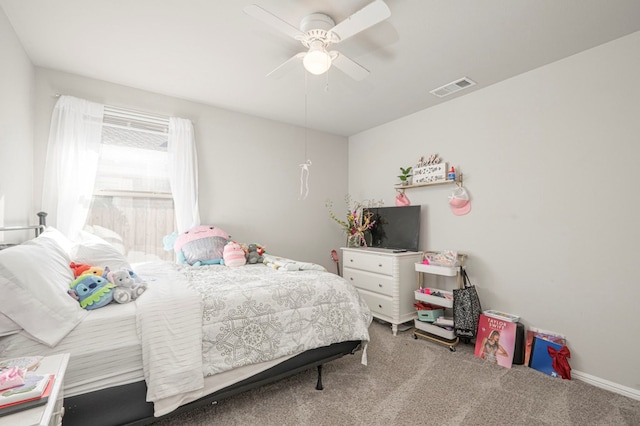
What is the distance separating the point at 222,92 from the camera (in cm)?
307

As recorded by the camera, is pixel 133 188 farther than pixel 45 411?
Yes

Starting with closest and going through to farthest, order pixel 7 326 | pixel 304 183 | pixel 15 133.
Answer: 1. pixel 7 326
2. pixel 15 133
3. pixel 304 183

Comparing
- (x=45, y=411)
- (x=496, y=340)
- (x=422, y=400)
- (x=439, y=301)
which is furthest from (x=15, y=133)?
(x=496, y=340)

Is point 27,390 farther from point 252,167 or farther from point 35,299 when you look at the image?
point 252,167

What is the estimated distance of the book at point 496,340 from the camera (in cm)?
244

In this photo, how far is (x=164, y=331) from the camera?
147 cm

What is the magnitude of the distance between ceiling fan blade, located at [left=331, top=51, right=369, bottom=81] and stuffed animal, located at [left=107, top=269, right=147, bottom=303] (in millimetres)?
1939

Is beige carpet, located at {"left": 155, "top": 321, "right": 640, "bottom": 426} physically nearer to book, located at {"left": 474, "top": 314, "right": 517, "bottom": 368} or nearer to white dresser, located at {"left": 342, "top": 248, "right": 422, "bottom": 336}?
book, located at {"left": 474, "top": 314, "right": 517, "bottom": 368}

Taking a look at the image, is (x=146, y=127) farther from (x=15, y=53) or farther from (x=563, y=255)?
(x=563, y=255)

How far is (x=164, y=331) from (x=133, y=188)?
2.16 m

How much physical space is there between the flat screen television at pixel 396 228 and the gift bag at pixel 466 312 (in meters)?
0.76

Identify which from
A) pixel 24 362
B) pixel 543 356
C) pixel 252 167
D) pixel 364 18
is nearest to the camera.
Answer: pixel 24 362

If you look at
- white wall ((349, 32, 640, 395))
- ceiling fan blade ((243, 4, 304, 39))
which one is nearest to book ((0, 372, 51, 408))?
ceiling fan blade ((243, 4, 304, 39))

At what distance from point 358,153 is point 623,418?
367 cm
